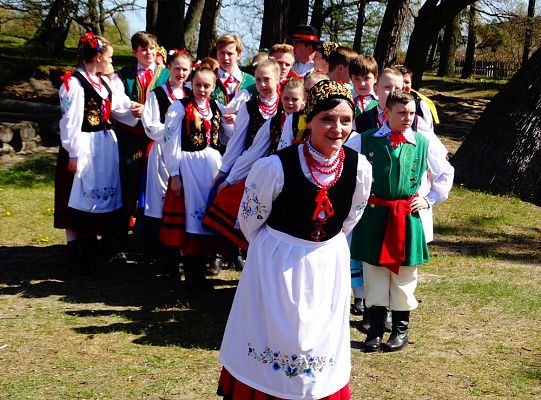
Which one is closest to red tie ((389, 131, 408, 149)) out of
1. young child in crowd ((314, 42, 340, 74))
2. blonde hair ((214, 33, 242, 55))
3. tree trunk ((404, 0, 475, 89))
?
young child in crowd ((314, 42, 340, 74))

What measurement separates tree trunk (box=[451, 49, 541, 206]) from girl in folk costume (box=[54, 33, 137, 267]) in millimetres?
6238

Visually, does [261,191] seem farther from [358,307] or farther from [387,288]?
[358,307]

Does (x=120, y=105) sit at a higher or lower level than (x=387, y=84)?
lower

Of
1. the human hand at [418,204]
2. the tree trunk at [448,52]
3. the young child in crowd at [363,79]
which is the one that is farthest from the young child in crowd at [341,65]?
the tree trunk at [448,52]

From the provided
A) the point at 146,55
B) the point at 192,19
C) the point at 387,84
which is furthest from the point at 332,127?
the point at 192,19

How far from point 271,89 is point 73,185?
204cm

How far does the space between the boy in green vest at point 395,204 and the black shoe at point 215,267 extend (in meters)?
2.14

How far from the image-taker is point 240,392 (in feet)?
12.1

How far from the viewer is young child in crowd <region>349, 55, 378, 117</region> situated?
6.05m

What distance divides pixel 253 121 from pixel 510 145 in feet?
22.3

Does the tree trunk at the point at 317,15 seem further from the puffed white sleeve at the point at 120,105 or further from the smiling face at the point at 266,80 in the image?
the smiling face at the point at 266,80

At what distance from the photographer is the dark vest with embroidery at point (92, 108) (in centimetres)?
683

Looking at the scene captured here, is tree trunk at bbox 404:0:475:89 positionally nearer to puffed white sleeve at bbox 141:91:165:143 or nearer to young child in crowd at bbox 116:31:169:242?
young child in crowd at bbox 116:31:169:242

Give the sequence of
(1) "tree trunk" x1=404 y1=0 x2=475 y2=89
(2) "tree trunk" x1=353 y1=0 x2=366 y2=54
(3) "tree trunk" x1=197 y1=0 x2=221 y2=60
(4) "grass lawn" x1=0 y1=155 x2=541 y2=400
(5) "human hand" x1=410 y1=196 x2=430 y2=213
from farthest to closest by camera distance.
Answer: (2) "tree trunk" x1=353 y1=0 x2=366 y2=54 → (3) "tree trunk" x1=197 y1=0 x2=221 y2=60 → (1) "tree trunk" x1=404 y1=0 x2=475 y2=89 → (5) "human hand" x1=410 y1=196 x2=430 y2=213 → (4) "grass lawn" x1=0 y1=155 x2=541 y2=400
